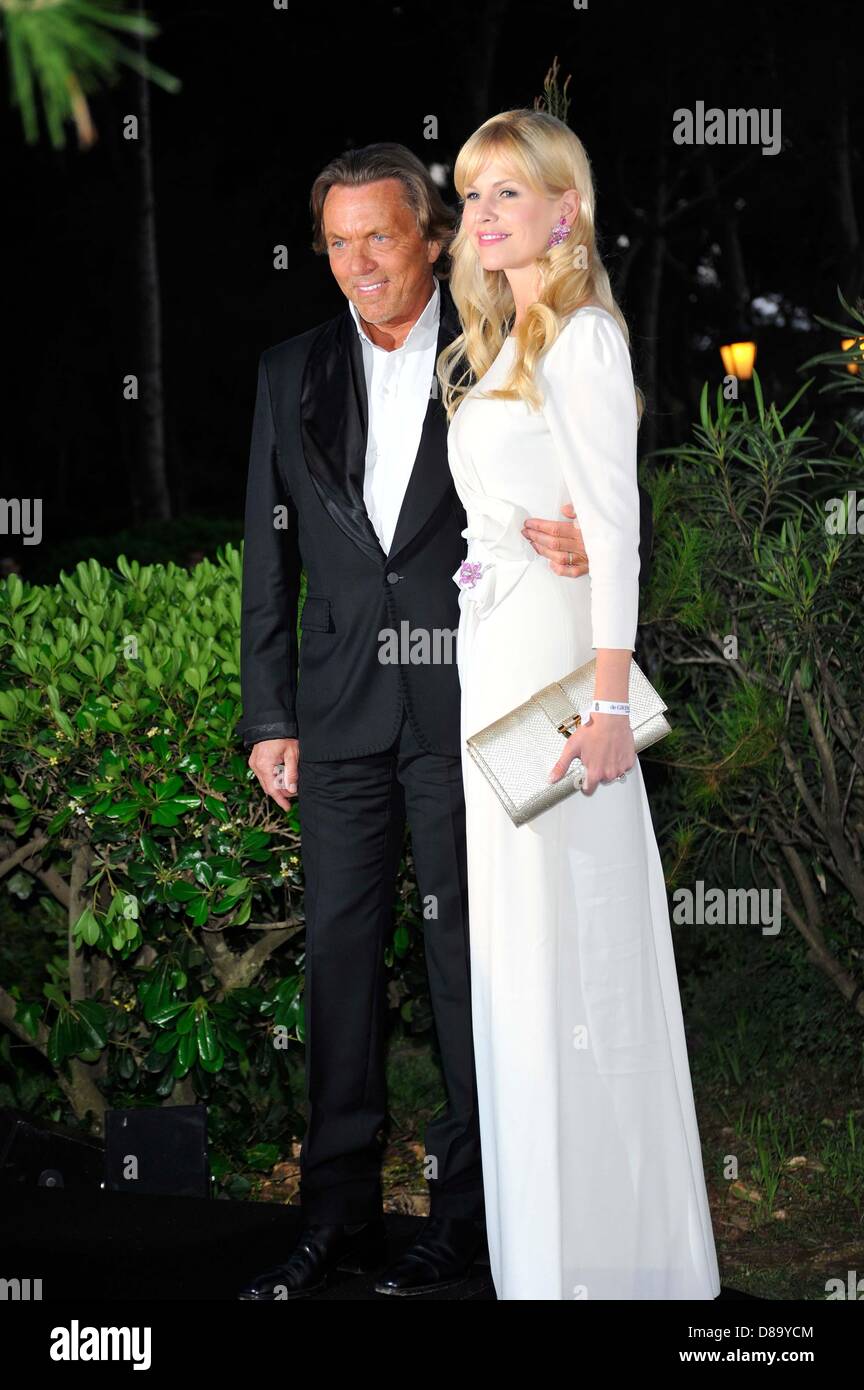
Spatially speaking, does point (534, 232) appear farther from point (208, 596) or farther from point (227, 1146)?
point (227, 1146)

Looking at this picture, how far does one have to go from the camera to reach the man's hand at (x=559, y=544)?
128 inches

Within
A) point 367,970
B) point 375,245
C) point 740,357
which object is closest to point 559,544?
point 375,245

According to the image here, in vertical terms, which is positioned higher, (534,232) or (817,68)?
(817,68)

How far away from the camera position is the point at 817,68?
2562cm

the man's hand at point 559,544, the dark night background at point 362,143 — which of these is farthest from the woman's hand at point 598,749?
the dark night background at point 362,143

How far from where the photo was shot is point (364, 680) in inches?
143

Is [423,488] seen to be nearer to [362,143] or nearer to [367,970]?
[367,970]

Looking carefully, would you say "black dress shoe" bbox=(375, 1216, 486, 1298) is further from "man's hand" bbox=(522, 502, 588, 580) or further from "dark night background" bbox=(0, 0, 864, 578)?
"dark night background" bbox=(0, 0, 864, 578)

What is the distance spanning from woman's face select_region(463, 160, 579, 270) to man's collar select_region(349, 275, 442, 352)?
460 mm

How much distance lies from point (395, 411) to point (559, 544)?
2.25 ft

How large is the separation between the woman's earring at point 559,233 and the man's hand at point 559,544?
1.88ft

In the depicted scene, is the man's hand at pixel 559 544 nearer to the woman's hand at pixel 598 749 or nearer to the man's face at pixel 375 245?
the woman's hand at pixel 598 749

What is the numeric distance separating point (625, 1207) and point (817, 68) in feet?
84.2
